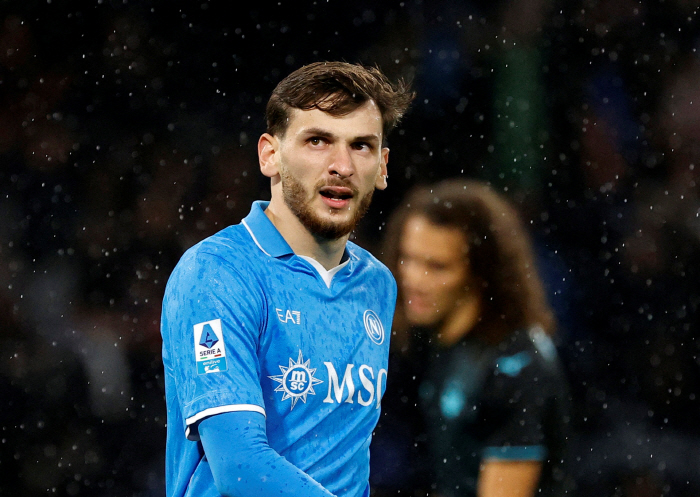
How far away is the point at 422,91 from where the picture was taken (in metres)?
6.28

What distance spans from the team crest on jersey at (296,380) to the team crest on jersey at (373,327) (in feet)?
0.91

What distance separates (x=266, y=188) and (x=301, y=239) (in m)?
3.67

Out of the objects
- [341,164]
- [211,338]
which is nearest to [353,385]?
[211,338]

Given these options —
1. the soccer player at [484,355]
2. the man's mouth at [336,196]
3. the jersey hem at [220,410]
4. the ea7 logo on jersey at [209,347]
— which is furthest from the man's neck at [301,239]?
the soccer player at [484,355]

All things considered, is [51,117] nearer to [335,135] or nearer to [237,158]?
[237,158]

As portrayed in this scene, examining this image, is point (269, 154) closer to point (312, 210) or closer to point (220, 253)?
point (312, 210)

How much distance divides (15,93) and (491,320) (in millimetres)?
3946

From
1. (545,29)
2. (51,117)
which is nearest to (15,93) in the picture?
(51,117)

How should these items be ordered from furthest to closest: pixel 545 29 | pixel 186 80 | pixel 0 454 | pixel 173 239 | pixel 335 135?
pixel 545 29 → pixel 186 80 → pixel 173 239 → pixel 0 454 → pixel 335 135

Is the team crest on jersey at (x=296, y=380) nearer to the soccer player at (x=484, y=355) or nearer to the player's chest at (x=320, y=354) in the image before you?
the player's chest at (x=320, y=354)

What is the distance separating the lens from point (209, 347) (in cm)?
181

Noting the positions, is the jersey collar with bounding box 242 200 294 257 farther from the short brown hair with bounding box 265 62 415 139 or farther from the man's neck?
the short brown hair with bounding box 265 62 415 139

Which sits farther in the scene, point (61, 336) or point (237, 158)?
point (237, 158)

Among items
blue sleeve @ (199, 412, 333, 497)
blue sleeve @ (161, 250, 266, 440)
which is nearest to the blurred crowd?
blue sleeve @ (161, 250, 266, 440)
